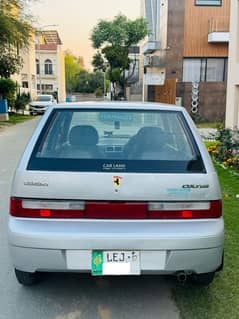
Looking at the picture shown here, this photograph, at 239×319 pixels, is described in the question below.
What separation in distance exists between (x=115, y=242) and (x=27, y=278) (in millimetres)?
1087

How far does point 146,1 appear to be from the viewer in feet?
112

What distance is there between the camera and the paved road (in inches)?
116

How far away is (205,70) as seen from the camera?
2441 centimetres

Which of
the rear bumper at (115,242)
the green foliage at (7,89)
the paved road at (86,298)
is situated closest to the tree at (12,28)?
the green foliage at (7,89)

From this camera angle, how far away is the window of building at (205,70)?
955 inches

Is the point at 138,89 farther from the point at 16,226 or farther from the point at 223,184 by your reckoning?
the point at 16,226

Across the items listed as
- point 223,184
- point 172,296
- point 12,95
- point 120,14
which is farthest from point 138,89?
point 172,296

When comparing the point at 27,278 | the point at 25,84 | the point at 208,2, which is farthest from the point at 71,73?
the point at 27,278

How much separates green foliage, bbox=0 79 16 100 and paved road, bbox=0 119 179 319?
83.8 ft

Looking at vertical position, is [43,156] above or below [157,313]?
above

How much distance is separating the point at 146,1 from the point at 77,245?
35.0 m

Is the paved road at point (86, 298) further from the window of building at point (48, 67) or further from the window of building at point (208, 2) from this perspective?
the window of building at point (48, 67)

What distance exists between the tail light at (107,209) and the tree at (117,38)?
33.9 meters

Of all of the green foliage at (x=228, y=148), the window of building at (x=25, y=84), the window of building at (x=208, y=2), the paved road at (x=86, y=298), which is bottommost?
the paved road at (x=86, y=298)
